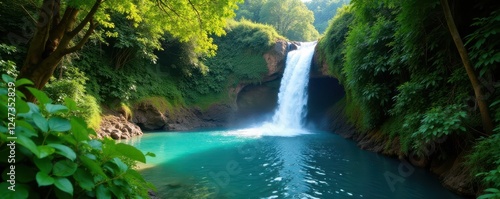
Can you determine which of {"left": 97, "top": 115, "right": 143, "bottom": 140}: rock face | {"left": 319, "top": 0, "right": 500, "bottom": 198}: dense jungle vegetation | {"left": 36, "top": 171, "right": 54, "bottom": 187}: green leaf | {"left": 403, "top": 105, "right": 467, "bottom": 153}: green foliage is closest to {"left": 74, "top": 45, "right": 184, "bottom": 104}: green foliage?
{"left": 97, "top": 115, "right": 143, "bottom": 140}: rock face

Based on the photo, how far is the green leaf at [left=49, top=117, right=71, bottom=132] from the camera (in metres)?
1.10

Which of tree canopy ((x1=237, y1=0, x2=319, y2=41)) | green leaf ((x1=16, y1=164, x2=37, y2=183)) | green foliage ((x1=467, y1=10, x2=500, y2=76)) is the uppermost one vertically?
tree canopy ((x1=237, y1=0, x2=319, y2=41))

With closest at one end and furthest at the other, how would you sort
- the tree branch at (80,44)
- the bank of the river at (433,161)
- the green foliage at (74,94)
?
the tree branch at (80,44), the bank of the river at (433,161), the green foliage at (74,94)

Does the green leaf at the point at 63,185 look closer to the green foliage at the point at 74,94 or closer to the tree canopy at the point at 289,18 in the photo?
the green foliage at the point at 74,94

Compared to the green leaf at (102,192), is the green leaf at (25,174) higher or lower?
higher

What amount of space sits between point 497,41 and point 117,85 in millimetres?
16818

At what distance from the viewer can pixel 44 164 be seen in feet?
3.27

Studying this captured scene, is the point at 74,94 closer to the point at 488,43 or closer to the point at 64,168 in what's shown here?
the point at 64,168

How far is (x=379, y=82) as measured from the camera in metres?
9.68

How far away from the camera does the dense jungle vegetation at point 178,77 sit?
1133mm

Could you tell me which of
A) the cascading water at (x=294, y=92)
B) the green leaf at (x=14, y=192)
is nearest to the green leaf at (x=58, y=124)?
the green leaf at (x=14, y=192)

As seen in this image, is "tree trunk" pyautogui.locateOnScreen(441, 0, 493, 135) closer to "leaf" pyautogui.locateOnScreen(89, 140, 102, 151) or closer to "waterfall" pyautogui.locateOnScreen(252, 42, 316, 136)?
"leaf" pyautogui.locateOnScreen(89, 140, 102, 151)

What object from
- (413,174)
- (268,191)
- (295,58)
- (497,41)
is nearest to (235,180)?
(268,191)

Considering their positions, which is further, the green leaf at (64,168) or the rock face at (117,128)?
the rock face at (117,128)
